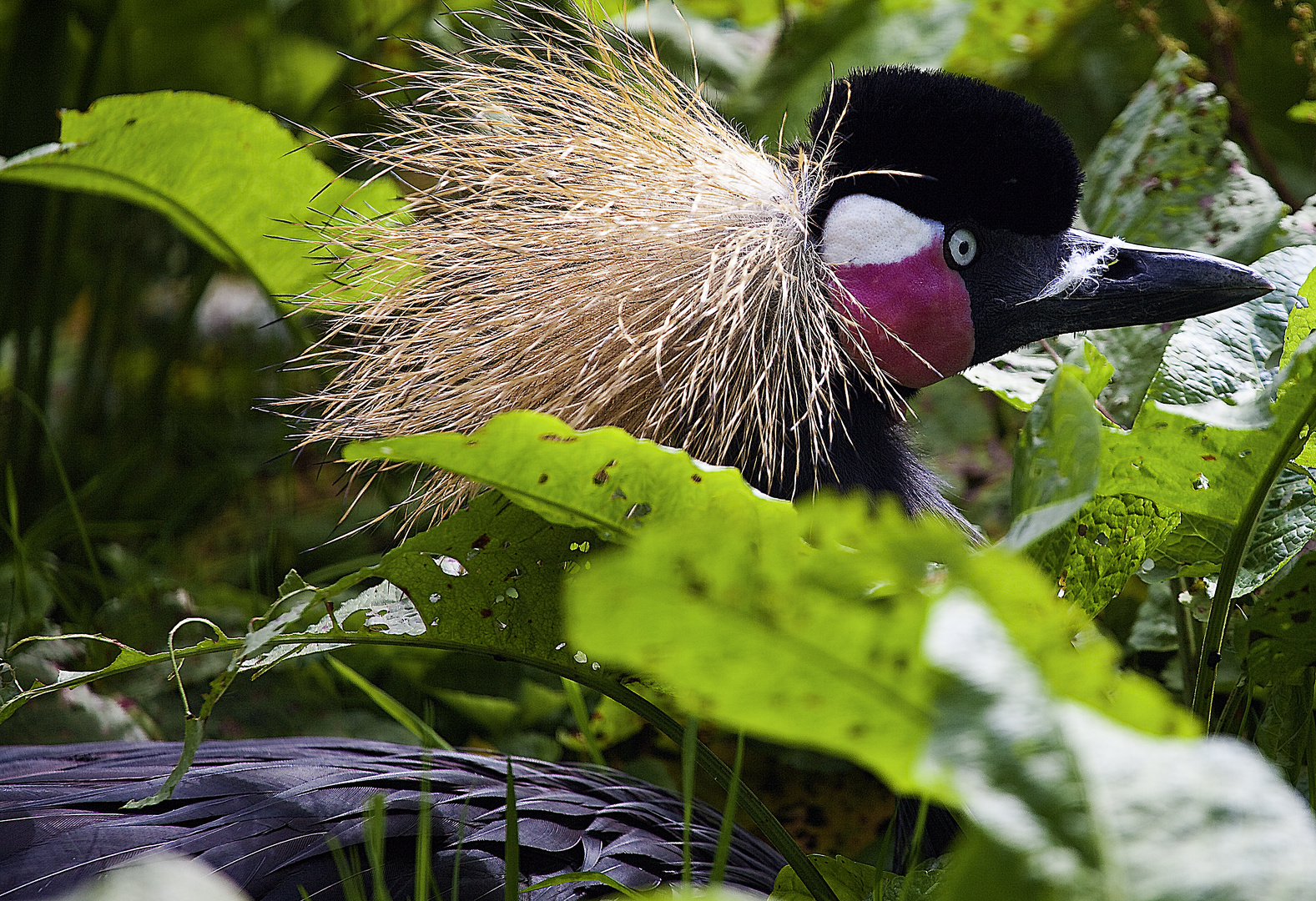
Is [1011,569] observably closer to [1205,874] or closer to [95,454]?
[1205,874]

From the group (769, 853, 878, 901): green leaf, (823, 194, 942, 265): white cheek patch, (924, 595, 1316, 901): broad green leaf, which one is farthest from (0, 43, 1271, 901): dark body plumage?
(924, 595, 1316, 901): broad green leaf

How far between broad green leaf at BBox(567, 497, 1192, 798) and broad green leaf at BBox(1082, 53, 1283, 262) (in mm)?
898

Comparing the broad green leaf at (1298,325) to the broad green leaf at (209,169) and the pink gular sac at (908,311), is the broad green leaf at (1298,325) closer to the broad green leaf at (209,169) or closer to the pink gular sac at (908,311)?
the pink gular sac at (908,311)

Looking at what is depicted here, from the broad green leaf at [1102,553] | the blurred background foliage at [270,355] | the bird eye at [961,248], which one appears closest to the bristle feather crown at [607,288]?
the bird eye at [961,248]

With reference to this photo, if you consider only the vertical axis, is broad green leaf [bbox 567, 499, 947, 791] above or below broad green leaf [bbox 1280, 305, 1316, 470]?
below

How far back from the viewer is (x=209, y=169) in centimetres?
124

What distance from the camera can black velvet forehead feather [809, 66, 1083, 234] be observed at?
87 cm

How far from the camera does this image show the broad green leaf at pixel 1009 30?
6.23 feet

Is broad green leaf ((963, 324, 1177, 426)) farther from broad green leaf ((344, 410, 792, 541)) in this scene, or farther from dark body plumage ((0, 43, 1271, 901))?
broad green leaf ((344, 410, 792, 541))

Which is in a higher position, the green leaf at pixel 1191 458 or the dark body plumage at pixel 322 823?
the green leaf at pixel 1191 458

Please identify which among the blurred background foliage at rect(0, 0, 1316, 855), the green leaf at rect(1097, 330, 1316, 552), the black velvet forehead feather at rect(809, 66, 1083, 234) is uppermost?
the black velvet forehead feather at rect(809, 66, 1083, 234)

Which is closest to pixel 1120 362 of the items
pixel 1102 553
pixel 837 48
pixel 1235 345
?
pixel 1235 345

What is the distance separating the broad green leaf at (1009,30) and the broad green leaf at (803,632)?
1.62m

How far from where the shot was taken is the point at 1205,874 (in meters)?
0.37
